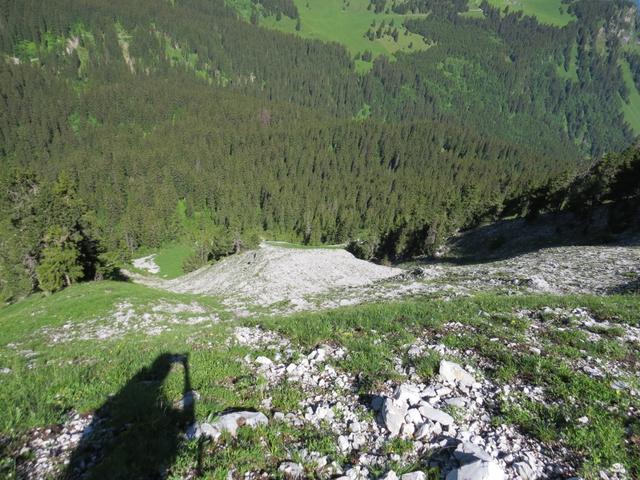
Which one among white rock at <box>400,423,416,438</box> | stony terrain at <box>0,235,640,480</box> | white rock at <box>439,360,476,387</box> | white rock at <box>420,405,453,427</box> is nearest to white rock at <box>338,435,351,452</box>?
stony terrain at <box>0,235,640,480</box>

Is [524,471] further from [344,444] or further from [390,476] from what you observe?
[344,444]

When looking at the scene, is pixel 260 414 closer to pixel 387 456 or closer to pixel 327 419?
pixel 327 419

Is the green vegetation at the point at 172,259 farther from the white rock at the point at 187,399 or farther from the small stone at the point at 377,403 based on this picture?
the small stone at the point at 377,403

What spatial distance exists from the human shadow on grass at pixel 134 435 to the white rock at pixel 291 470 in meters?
2.04

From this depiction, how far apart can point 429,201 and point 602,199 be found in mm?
82793

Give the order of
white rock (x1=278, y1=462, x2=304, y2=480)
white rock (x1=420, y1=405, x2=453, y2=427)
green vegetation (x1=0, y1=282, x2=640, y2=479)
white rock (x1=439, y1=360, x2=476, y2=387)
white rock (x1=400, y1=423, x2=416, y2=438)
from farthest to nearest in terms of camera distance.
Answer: white rock (x1=439, y1=360, x2=476, y2=387)
white rock (x1=420, y1=405, x2=453, y2=427)
white rock (x1=400, y1=423, x2=416, y2=438)
green vegetation (x1=0, y1=282, x2=640, y2=479)
white rock (x1=278, y1=462, x2=304, y2=480)

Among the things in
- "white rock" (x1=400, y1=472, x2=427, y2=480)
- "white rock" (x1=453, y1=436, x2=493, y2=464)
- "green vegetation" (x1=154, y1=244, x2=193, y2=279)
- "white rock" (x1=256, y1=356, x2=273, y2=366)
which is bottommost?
"green vegetation" (x1=154, y1=244, x2=193, y2=279)

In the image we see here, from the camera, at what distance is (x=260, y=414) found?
6879mm

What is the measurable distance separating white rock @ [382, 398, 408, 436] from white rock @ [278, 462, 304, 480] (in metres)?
1.97

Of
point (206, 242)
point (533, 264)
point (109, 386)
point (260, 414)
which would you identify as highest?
point (260, 414)

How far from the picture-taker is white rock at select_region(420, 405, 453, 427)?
21.4ft

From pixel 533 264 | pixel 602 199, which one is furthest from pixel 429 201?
pixel 533 264

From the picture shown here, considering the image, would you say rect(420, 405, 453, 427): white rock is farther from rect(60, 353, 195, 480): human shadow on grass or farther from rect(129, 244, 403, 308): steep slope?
rect(129, 244, 403, 308): steep slope

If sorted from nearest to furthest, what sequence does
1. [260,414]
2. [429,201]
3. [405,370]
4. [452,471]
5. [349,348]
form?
[452,471]
[260,414]
[405,370]
[349,348]
[429,201]
